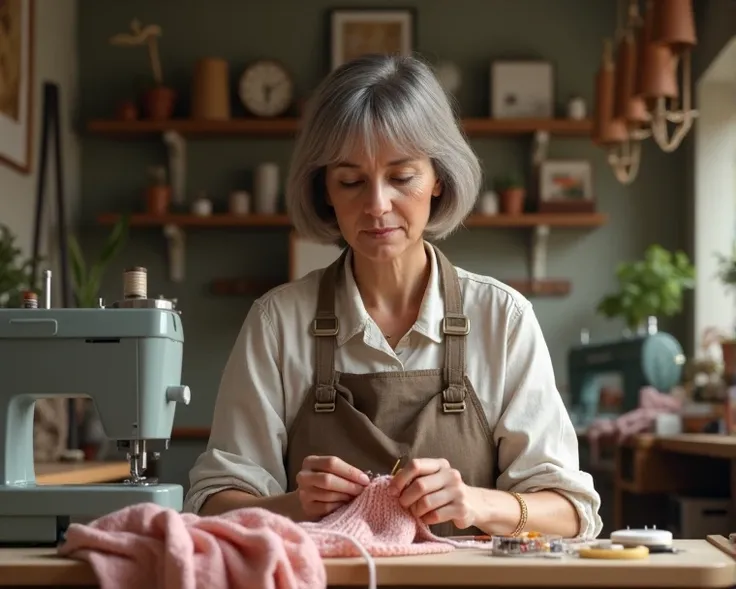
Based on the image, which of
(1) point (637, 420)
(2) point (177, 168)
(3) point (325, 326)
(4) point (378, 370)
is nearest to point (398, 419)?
(4) point (378, 370)

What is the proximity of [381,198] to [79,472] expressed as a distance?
176cm

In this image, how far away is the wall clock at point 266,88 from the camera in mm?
5555

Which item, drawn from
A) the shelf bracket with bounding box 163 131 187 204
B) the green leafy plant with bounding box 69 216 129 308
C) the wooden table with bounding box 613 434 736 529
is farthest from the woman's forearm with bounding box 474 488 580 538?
the shelf bracket with bounding box 163 131 187 204

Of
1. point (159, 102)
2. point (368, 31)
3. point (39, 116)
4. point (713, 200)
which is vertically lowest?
point (713, 200)

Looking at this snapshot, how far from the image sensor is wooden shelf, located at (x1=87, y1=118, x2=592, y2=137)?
213 inches

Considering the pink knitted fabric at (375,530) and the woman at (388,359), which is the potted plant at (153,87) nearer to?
the woman at (388,359)

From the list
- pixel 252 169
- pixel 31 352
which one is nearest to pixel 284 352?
pixel 31 352

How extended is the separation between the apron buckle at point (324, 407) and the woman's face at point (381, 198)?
0.76 feet

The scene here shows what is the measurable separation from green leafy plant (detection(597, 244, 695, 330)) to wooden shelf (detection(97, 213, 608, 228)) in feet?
1.07

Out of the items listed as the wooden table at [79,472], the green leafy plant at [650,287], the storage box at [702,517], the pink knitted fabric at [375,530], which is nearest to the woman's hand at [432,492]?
the pink knitted fabric at [375,530]

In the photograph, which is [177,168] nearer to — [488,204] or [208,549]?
[488,204]

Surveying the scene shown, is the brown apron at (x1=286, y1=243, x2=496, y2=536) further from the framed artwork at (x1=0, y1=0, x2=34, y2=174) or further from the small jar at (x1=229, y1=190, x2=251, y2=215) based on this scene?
the small jar at (x1=229, y1=190, x2=251, y2=215)

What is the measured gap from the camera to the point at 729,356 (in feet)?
→ 13.2

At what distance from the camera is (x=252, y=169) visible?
18.5 feet
